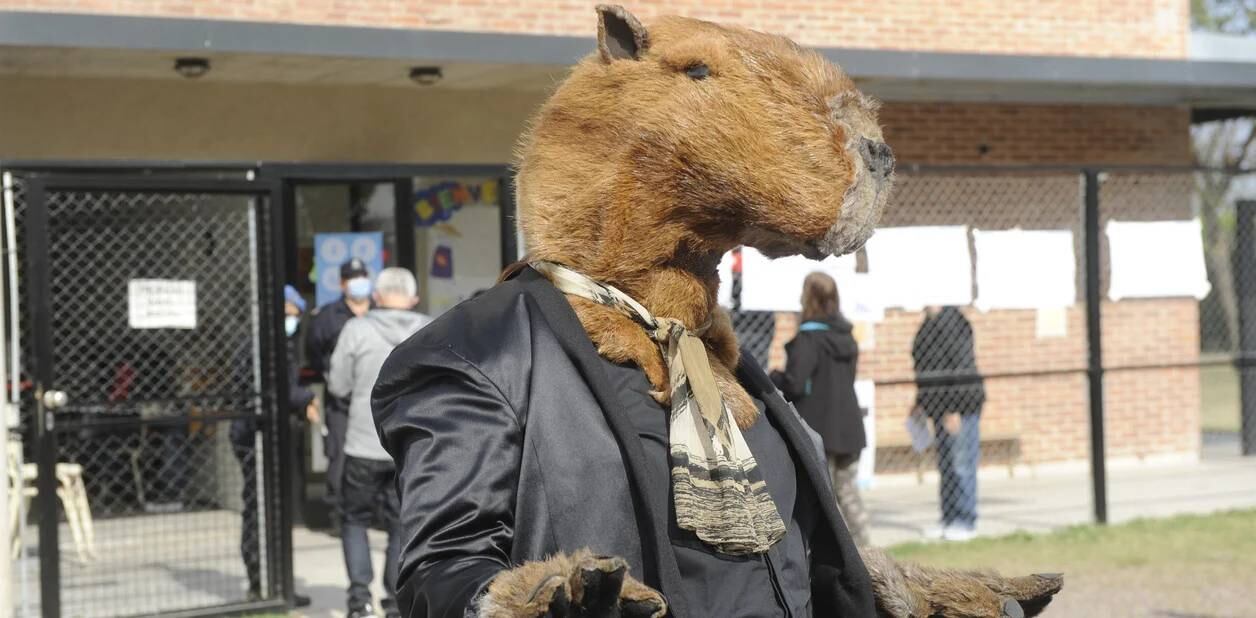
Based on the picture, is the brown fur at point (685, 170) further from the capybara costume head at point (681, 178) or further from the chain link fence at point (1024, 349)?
the chain link fence at point (1024, 349)

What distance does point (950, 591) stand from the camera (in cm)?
250

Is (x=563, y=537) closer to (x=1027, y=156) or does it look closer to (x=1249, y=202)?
(x=1027, y=156)

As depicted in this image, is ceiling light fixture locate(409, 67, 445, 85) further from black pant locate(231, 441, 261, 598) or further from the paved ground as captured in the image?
black pant locate(231, 441, 261, 598)

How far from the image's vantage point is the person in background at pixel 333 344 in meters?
8.16

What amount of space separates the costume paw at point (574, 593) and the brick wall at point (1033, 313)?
9.99 metres

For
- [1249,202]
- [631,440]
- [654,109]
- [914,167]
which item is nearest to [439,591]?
[631,440]

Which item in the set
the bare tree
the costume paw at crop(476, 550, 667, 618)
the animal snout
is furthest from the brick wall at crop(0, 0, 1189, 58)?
the bare tree

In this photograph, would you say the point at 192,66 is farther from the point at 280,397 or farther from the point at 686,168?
the point at 686,168

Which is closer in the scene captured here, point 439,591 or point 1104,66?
point 439,591

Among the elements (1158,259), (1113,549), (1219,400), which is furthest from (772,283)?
(1219,400)

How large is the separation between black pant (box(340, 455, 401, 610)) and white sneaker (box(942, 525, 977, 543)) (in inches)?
155

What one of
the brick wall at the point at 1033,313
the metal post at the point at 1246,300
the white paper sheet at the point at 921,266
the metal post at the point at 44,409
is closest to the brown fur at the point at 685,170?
the metal post at the point at 44,409

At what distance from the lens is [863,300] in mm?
9289

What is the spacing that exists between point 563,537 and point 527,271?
1.61ft
